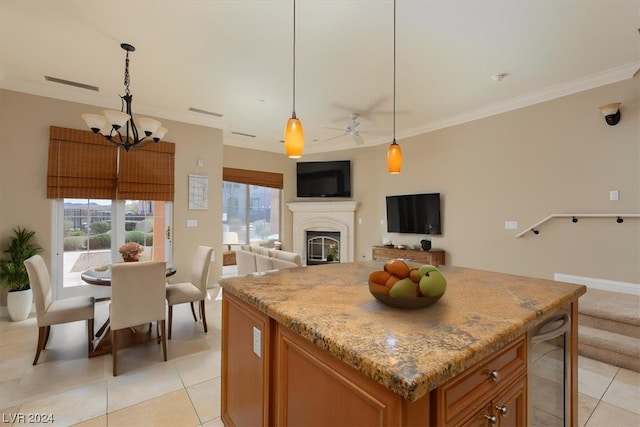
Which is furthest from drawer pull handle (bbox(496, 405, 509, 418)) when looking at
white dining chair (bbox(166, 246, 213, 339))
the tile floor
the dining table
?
white dining chair (bbox(166, 246, 213, 339))

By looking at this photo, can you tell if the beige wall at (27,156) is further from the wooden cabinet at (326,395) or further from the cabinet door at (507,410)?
the cabinet door at (507,410)

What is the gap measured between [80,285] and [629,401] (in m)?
5.90

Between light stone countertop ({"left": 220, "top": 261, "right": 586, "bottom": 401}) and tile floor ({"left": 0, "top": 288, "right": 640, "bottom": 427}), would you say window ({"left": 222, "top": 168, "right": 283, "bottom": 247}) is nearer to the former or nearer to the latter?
tile floor ({"left": 0, "top": 288, "right": 640, "bottom": 427})

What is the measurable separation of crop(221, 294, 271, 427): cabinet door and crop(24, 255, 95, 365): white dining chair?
1766mm

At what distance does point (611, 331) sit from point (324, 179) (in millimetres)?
5208

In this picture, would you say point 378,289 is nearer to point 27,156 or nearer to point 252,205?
point 27,156

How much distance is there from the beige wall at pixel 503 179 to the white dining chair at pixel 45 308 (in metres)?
1.65

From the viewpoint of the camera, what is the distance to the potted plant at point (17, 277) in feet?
11.2

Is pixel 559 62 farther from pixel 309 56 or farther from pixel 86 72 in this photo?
pixel 86 72

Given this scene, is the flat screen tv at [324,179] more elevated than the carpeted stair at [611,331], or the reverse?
the flat screen tv at [324,179]

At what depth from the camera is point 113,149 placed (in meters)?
4.17

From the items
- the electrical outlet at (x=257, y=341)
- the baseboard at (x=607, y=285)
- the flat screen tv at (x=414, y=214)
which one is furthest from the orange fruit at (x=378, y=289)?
the flat screen tv at (x=414, y=214)

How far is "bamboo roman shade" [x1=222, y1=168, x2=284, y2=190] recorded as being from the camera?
6254 millimetres

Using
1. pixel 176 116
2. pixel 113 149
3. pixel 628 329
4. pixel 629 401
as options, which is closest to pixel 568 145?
pixel 628 329
